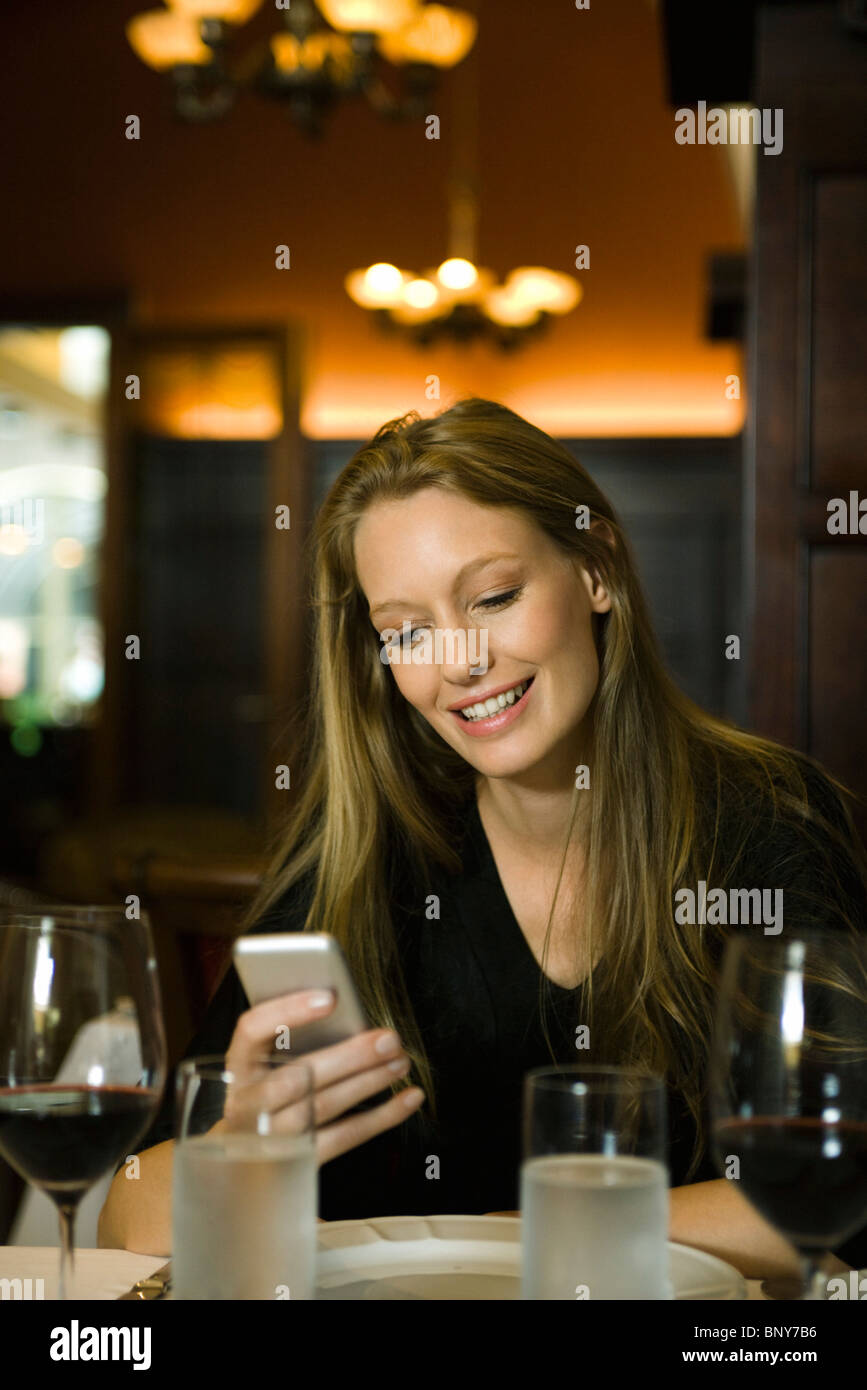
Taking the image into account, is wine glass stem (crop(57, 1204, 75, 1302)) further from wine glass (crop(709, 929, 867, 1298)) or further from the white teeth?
the white teeth

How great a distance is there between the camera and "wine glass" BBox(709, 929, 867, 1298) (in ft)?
2.17

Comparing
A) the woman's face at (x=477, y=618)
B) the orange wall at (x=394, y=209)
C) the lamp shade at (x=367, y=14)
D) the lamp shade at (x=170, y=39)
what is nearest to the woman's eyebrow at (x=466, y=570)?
the woman's face at (x=477, y=618)

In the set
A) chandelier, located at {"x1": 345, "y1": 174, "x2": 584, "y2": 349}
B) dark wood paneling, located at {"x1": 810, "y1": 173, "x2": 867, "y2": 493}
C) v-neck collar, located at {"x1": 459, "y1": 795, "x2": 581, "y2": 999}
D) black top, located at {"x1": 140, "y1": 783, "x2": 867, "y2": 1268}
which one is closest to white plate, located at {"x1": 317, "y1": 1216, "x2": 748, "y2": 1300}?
black top, located at {"x1": 140, "y1": 783, "x2": 867, "y2": 1268}

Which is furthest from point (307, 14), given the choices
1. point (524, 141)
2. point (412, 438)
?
point (412, 438)

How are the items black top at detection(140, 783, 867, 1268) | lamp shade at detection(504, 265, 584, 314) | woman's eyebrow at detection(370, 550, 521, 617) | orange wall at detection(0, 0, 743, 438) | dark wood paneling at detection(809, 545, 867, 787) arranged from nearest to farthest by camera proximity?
black top at detection(140, 783, 867, 1268), woman's eyebrow at detection(370, 550, 521, 617), dark wood paneling at detection(809, 545, 867, 787), lamp shade at detection(504, 265, 584, 314), orange wall at detection(0, 0, 743, 438)

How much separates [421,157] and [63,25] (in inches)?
70.2

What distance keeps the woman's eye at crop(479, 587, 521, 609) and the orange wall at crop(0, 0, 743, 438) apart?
5.29 meters

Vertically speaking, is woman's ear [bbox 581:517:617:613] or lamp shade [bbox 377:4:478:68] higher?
lamp shade [bbox 377:4:478:68]

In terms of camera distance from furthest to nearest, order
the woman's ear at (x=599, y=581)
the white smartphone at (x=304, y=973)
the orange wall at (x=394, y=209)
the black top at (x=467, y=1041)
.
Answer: the orange wall at (x=394, y=209) < the woman's ear at (x=599, y=581) < the black top at (x=467, y=1041) < the white smartphone at (x=304, y=973)

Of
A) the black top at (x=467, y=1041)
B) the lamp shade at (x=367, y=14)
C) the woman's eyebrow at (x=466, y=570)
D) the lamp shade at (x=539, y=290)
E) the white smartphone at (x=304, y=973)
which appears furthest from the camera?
the lamp shade at (x=539, y=290)

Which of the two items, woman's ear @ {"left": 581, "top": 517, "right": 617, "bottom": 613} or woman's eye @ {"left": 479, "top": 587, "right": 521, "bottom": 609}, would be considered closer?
woman's eye @ {"left": 479, "top": 587, "right": 521, "bottom": 609}

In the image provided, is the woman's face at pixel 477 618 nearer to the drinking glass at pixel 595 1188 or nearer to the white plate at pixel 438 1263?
the white plate at pixel 438 1263

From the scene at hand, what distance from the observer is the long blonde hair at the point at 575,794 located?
4.57 ft

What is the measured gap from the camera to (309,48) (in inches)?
168
